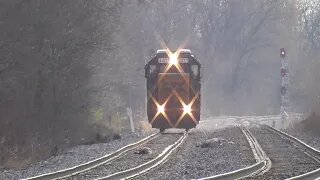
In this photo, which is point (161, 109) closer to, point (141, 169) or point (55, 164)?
point (55, 164)

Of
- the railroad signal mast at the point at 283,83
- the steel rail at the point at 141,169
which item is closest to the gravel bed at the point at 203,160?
the steel rail at the point at 141,169

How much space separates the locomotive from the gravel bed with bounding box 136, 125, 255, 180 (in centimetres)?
604

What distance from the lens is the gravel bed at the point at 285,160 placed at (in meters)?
13.2

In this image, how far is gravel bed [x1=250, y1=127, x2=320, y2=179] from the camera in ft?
43.5

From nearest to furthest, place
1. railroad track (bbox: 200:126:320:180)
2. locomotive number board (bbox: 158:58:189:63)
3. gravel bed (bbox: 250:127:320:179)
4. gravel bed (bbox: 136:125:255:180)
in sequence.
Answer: railroad track (bbox: 200:126:320:180) < gravel bed (bbox: 250:127:320:179) < gravel bed (bbox: 136:125:255:180) < locomotive number board (bbox: 158:58:189:63)

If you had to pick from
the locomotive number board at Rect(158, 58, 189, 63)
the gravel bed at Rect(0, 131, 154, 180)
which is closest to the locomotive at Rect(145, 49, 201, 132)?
the locomotive number board at Rect(158, 58, 189, 63)

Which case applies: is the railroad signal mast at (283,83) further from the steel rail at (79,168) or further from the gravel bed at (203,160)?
the steel rail at (79,168)

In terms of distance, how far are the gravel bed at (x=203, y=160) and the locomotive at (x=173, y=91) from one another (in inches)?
238

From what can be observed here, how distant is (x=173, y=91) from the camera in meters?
28.8

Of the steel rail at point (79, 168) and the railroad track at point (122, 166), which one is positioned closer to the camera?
the steel rail at point (79, 168)

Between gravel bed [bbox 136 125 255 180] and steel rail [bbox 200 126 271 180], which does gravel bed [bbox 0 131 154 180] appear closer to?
gravel bed [bbox 136 125 255 180]

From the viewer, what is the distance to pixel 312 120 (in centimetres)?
3180

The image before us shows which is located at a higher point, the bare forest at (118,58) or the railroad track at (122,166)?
the bare forest at (118,58)

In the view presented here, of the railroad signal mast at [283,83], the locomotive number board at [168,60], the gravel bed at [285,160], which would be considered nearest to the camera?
the gravel bed at [285,160]
